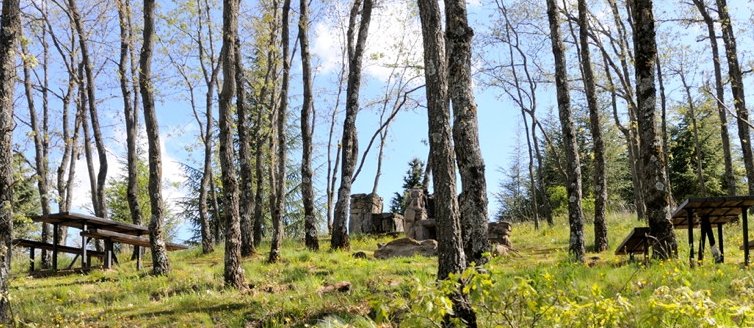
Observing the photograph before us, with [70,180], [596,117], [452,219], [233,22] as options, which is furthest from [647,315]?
[70,180]

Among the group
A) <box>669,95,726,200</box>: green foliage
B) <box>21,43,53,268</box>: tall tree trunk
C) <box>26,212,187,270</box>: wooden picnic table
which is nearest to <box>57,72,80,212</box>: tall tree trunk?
<box>21,43,53,268</box>: tall tree trunk

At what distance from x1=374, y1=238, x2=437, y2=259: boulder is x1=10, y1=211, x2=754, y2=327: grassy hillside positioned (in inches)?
34.1

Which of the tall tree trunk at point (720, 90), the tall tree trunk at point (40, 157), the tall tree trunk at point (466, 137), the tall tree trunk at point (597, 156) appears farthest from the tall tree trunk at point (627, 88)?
the tall tree trunk at point (40, 157)

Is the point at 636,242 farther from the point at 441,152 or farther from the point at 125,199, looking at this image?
the point at 125,199

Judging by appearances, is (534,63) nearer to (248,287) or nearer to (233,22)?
(233,22)

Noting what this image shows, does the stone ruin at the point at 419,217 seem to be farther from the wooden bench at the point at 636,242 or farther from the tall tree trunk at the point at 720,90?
the tall tree trunk at the point at 720,90

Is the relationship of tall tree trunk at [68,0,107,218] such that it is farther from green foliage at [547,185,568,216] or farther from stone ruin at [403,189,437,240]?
green foliage at [547,185,568,216]

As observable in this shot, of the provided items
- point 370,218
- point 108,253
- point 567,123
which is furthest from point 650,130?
point 370,218

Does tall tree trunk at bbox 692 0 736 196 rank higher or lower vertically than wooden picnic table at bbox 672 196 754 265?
higher

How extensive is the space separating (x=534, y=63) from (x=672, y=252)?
1899cm

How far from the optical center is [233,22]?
37.8ft

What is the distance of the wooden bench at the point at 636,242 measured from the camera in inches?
383

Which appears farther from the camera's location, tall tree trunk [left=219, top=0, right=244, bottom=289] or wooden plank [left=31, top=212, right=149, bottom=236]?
wooden plank [left=31, top=212, right=149, bottom=236]

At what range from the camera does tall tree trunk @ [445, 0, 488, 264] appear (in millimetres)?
7406
